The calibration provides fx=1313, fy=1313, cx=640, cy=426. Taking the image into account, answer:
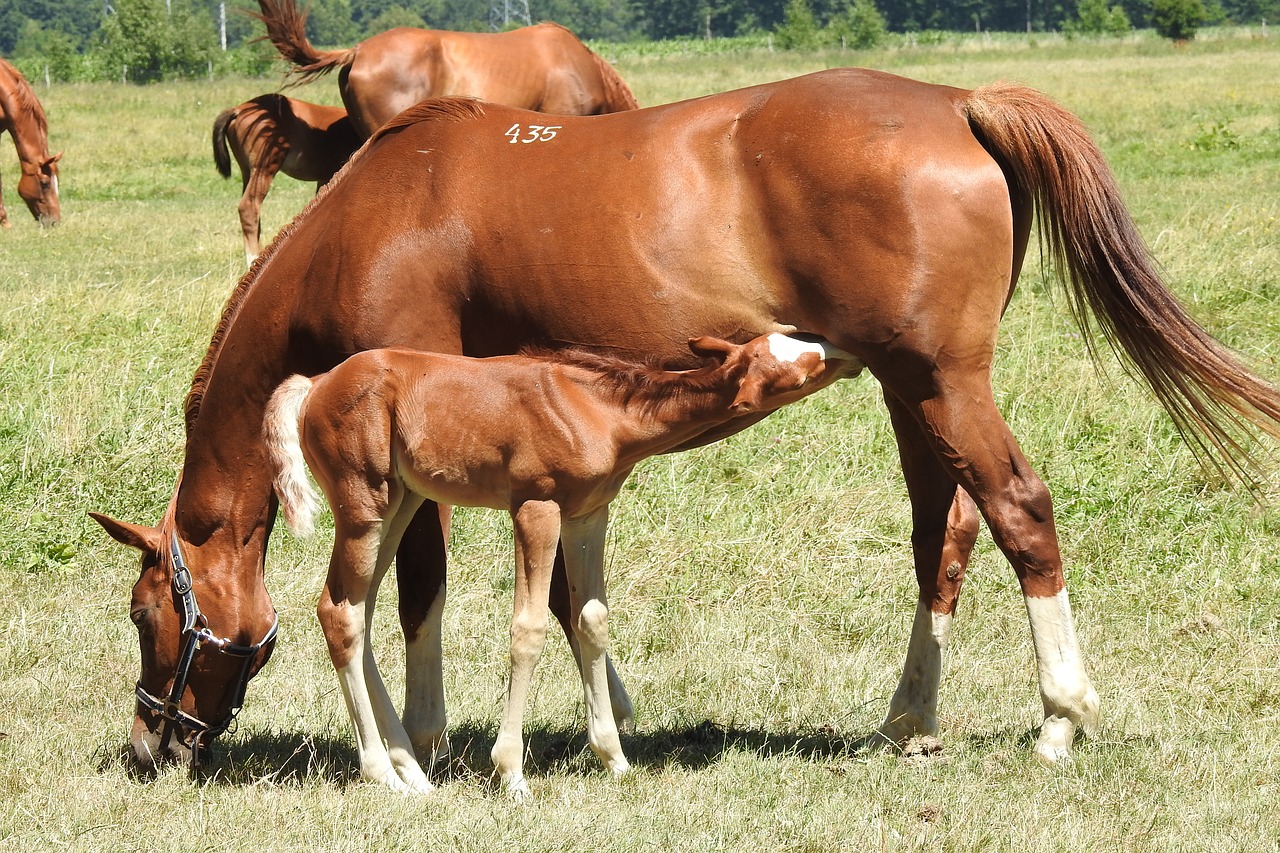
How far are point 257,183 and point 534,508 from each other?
10.1 meters

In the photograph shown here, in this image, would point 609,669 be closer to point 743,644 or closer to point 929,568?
point 743,644

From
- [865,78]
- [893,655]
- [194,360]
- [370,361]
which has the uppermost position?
[865,78]

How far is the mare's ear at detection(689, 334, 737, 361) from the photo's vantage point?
377 cm

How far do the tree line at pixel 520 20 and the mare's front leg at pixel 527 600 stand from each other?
4.27 m

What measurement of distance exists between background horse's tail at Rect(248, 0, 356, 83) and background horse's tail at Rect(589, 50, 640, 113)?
1937 millimetres

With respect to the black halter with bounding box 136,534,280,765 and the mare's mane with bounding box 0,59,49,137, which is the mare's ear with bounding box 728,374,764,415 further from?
the mare's mane with bounding box 0,59,49,137

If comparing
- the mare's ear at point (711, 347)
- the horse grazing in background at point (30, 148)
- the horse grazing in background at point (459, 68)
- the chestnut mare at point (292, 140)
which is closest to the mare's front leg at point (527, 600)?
the mare's ear at point (711, 347)

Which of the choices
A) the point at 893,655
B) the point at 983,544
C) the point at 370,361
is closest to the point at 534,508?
the point at 370,361

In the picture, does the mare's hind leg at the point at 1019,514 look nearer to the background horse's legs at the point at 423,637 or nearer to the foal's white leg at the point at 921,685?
the foal's white leg at the point at 921,685

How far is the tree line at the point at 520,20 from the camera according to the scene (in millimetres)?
47312

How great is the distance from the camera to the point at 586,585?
13.5 ft

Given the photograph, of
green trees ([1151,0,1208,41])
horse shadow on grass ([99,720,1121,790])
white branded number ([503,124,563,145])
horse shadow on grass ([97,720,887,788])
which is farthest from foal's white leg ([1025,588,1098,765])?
green trees ([1151,0,1208,41])

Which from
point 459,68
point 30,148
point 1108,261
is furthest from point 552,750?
point 30,148

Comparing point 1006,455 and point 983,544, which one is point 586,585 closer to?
point 1006,455
